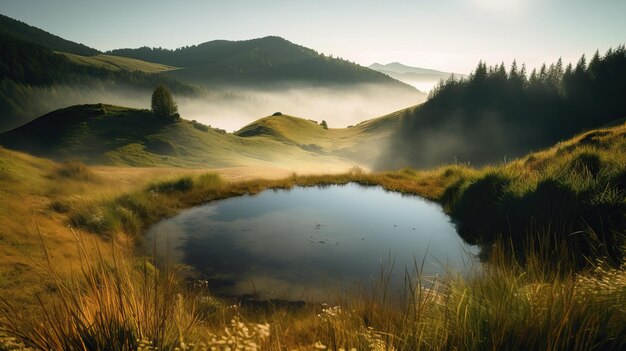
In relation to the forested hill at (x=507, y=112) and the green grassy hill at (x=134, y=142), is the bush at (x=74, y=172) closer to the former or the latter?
the green grassy hill at (x=134, y=142)

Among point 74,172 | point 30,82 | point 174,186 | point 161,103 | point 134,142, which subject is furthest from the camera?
point 30,82

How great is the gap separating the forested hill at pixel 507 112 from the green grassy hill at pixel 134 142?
32.3m

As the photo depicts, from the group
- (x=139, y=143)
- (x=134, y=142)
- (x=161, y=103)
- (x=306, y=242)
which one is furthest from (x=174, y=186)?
(x=161, y=103)

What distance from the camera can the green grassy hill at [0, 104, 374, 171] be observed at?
→ 48562 mm

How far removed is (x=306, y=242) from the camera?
11227mm

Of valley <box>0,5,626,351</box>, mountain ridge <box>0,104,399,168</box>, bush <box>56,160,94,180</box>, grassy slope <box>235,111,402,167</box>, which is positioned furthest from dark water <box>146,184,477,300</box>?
grassy slope <box>235,111,402,167</box>

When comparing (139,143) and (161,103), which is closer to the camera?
(139,143)

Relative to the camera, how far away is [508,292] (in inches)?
129

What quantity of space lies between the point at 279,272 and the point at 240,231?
11.9 feet

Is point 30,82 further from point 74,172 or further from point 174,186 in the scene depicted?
point 174,186

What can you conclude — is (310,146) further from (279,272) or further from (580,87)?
(279,272)

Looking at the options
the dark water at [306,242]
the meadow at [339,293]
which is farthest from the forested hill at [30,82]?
the dark water at [306,242]

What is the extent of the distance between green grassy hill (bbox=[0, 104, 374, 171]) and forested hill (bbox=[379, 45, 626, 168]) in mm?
32290

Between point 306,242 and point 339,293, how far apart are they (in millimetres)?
4537
